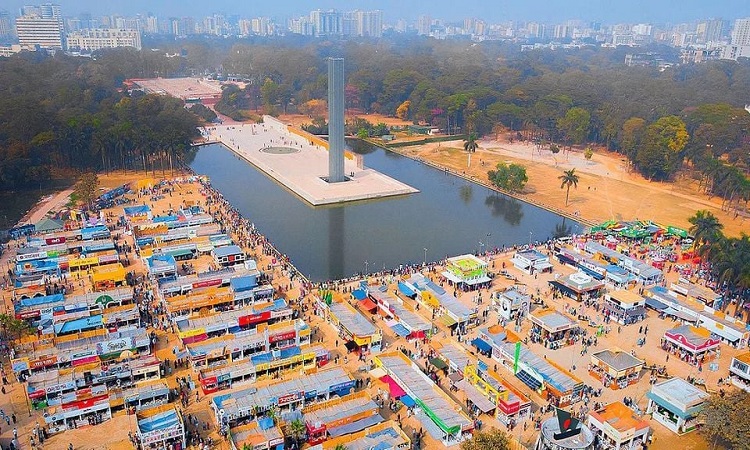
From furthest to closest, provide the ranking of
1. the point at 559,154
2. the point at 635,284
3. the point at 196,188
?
the point at 559,154
the point at 196,188
the point at 635,284

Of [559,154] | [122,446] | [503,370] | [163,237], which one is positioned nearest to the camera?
[122,446]

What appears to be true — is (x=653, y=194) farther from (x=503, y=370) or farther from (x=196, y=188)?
(x=196, y=188)

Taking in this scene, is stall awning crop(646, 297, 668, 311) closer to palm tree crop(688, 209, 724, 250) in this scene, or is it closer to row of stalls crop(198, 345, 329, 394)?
palm tree crop(688, 209, 724, 250)

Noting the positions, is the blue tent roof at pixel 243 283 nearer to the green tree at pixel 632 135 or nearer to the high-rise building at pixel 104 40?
the green tree at pixel 632 135

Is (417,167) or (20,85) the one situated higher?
(20,85)

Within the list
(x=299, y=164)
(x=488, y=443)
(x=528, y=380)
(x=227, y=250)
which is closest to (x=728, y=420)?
(x=528, y=380)

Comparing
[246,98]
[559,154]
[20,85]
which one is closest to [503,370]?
[559,154]

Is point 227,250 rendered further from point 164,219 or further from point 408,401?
point 408,401

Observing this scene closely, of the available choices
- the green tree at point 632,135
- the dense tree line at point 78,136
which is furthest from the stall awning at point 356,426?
the green tree at point 632,135
